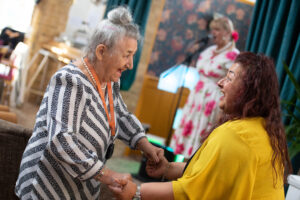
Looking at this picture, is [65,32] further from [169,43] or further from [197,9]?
[197,9]

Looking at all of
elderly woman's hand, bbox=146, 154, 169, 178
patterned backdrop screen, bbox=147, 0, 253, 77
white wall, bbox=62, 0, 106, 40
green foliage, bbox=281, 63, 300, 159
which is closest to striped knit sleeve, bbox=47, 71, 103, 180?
elderly woman's hand, bbox=146, 154, 169, 178

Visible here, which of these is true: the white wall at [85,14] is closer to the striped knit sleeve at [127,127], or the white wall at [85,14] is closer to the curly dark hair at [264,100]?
the striped knit sleeve at [127,127]

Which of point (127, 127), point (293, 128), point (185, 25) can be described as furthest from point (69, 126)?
point (185, 25)

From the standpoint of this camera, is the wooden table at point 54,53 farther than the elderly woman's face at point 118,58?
Yes

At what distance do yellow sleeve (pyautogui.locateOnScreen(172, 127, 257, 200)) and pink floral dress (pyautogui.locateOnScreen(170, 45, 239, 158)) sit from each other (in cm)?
213

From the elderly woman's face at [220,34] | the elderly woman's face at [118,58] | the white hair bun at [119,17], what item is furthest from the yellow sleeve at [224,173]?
the elderly woman's face at [220,34]

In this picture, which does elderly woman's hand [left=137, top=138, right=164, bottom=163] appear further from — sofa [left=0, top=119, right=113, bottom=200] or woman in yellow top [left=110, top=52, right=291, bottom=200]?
sofa [left=0, top=119, right=113, bottom=200]

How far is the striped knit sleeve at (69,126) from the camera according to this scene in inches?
45.7

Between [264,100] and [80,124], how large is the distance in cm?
70

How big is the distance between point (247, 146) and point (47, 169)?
73cm

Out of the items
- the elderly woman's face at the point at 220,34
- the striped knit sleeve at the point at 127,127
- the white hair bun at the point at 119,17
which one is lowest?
the striped knit sleeve at the point at 127,127

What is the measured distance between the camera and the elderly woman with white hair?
1178mm

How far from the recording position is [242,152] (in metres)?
1.17

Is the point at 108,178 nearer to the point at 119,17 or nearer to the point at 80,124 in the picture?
the point at 80,124
